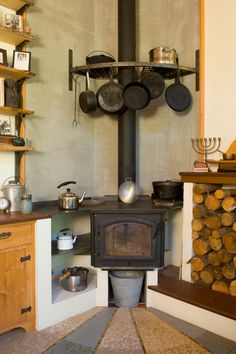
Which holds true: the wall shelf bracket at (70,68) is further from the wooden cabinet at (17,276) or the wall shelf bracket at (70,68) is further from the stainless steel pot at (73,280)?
the stainless steel pot at (73,280)

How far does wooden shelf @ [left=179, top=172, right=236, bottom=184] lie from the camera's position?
2129mm

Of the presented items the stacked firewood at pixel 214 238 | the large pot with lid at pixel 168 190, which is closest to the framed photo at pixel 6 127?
the large pot with lid at pixel 168 190

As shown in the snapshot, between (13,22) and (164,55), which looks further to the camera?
(164,55)

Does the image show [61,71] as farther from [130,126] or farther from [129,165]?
[129,165]

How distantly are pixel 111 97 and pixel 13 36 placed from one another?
93 cm

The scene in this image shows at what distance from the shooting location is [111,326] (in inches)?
83.4

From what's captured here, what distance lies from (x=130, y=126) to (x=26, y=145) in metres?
0.98

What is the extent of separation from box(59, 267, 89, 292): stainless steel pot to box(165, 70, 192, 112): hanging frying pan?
1.66 m

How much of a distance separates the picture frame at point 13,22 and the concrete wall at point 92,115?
0.91ft

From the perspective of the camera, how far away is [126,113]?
2.85m

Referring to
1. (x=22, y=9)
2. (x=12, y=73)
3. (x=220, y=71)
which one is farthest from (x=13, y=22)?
(x=220, y=71)

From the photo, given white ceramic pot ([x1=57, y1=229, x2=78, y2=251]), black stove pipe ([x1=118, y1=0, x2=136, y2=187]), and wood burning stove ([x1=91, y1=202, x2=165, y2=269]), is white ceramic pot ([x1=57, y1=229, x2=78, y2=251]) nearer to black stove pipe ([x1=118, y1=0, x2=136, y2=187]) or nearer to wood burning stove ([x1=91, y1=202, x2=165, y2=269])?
wood burning stove ([x1=91, y1=202, x2=165, y2=269])

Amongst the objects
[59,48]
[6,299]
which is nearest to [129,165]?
[59,48]

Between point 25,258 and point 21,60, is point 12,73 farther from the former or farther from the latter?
point 25,258
